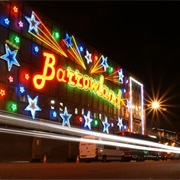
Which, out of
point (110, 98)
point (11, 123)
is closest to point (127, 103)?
point (110, 98)

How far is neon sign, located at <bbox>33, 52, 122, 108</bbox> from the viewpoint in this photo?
39.9 meters

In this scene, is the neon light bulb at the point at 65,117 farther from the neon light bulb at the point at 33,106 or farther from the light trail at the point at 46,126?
the neon light bulb at the point at 33,106

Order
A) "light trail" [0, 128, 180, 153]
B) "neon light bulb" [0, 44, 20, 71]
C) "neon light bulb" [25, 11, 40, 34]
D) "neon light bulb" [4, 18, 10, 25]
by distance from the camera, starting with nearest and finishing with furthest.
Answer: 1. "neon light bulb" [0, 44, 20, 71]
2. "light trail" [0, 128, 180, 153]
3. "neon light bulb" [4, 18, 10, 25]
4. "neon light bulb" [25, 11, 40, 34]

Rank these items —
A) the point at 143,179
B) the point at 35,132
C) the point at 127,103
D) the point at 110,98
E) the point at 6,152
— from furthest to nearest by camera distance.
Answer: the point at 127,103 → the point at 110,98 → the point at 35,132 → the point at 6,152 → the point at 143,179

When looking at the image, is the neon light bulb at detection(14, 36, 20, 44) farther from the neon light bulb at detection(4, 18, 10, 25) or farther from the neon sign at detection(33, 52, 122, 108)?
the neon sign at detection(33, 52, 122, 108)

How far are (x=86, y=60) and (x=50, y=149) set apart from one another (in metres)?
14.5

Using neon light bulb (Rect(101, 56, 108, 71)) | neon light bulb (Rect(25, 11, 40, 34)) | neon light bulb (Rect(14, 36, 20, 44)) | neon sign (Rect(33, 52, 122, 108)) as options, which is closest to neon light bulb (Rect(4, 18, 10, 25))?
neon light bulb (Rect(14, 36, 20, 44))

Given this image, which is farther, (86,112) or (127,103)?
(127,103)

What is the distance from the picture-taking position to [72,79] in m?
45.2

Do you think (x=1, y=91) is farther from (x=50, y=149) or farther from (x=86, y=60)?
(x=86, y=60)

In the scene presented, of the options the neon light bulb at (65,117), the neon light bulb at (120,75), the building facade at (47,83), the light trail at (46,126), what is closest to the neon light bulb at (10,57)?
the building facade at (47,83)

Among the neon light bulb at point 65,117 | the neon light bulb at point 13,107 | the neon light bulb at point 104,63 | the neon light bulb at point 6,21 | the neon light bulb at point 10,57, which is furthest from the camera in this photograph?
the neon light bulb at point 104,63

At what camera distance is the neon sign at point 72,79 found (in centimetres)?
3993

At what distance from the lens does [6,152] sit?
111ft
